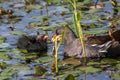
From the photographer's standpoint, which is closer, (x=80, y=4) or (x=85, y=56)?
(x=85, y=56)

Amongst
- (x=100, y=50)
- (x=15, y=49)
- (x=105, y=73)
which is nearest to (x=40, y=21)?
(x=15, y=49)

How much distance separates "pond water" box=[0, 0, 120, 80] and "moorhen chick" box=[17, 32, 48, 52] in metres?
0.14

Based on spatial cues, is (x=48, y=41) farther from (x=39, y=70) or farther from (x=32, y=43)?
(x=39, y=70)

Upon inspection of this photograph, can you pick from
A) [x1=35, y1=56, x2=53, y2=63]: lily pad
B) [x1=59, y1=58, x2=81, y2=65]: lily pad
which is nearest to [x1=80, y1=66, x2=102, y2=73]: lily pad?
[x1=59, y1=58, x2=81, y2=65]: lily pad

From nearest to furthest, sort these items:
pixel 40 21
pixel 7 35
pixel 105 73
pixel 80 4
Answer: pixel 105 73 → pixel 7 35 → pixel 40 21 → pixel 80 4

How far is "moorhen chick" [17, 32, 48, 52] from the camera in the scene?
10.4 m

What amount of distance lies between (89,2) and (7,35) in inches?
131

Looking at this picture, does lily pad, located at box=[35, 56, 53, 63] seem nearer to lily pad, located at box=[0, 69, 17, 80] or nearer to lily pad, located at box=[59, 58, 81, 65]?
lily pad, located at box=[59, 58, 81, 65]

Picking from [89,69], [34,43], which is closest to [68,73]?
[89,69]

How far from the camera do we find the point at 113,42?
9.72 m

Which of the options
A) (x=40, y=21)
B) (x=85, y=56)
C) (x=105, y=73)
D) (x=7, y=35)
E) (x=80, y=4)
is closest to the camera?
(x=105, y=73)

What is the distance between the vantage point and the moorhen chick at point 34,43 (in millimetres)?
10422

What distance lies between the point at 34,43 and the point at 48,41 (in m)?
0.46

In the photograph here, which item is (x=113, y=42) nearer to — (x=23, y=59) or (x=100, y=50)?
(x=100, y=50)
